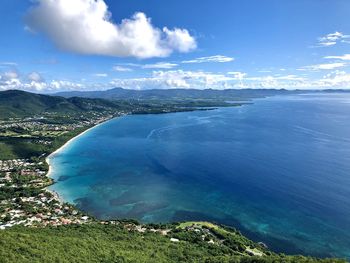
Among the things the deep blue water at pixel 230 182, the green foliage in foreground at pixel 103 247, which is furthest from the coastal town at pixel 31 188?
the green foliage in foreground at pixel 103 247

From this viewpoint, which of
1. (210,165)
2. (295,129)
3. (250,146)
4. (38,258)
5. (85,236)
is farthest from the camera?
(295,129)

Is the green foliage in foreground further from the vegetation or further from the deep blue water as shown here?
the deep blue water

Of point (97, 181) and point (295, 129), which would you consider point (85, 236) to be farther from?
point (295, 129)

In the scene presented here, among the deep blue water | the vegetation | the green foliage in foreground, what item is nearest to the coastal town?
the vegetation

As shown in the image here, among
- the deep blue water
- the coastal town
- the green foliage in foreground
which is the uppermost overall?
the green foliage in foreground

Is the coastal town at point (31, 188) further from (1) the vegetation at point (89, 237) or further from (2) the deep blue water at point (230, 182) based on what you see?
(2) the deep blue water at point (230, 182)

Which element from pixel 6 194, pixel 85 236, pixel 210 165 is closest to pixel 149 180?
pixel 210 165
